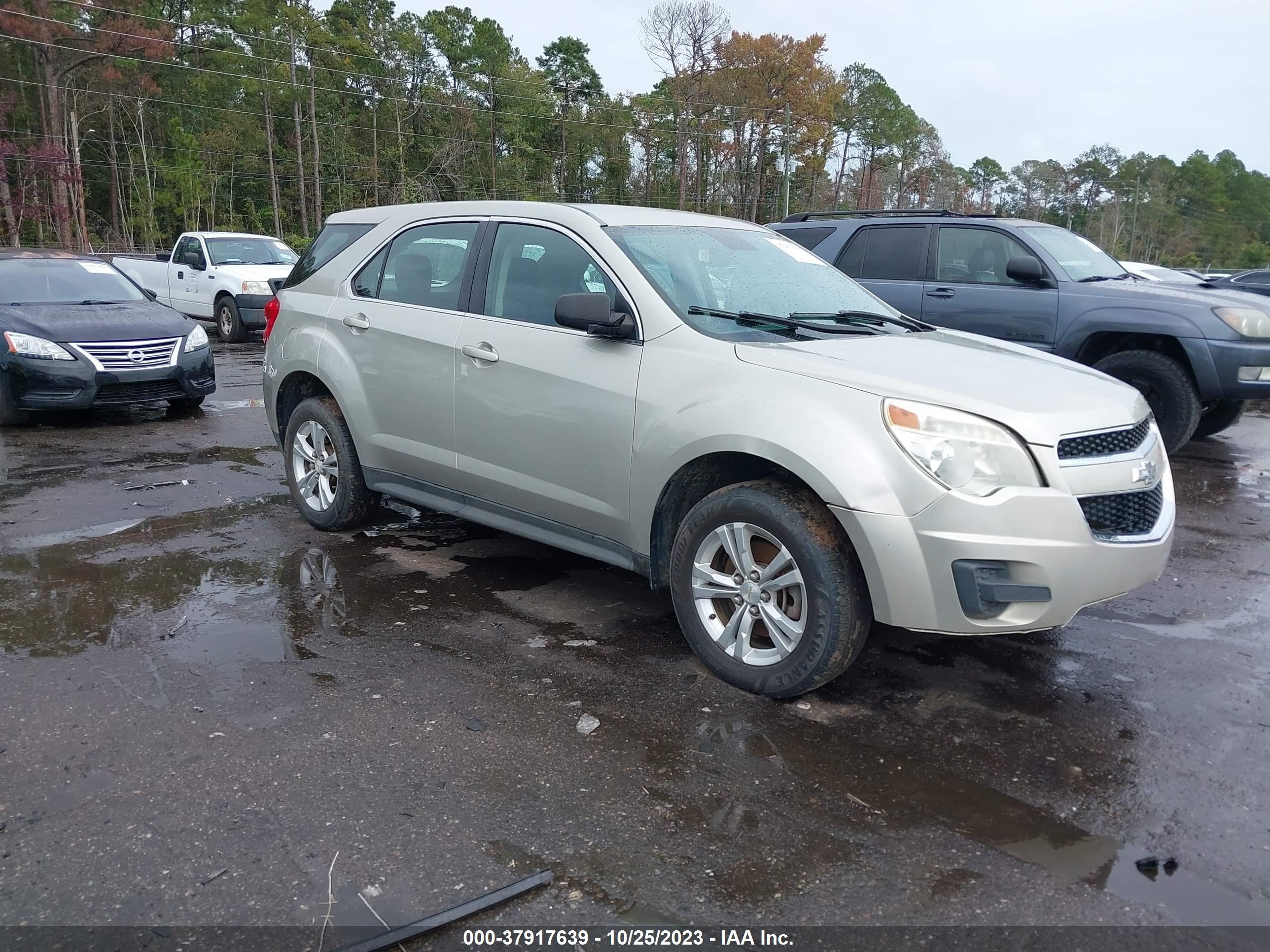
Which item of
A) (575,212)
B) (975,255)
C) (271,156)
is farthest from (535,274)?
(271,156)

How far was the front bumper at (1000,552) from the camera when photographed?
3324 mm

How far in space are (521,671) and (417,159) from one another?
62891 millimetres

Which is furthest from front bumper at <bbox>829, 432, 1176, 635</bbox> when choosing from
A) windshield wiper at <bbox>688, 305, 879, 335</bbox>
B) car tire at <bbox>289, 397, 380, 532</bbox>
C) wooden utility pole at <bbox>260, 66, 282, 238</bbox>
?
wooden utility pole at <bbox>260, 66, 282, 238</bbox>

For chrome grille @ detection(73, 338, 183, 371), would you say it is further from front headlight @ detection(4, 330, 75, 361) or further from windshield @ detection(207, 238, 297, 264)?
windshield @ detection(207, 238, 297, 264)

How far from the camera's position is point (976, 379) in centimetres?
371

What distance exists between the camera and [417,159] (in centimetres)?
6206

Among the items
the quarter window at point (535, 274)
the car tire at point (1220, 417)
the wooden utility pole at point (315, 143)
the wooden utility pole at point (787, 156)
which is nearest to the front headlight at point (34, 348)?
the quarter window at point (535, 274)

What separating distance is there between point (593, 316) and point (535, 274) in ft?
2.57

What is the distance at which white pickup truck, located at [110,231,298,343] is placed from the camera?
1639cm

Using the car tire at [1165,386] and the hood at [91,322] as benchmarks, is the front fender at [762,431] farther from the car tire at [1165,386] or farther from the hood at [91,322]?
the hood at [91,322]

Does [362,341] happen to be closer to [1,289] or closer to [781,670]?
[781,670]

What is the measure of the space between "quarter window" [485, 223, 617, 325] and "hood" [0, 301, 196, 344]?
19.1ft

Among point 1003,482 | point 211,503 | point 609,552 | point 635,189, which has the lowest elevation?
point 211,503

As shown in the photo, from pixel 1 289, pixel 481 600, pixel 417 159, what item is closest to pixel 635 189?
pixel 417 159
